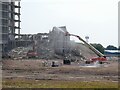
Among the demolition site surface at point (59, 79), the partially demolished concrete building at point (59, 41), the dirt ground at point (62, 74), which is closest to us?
the demolition site surface at point (59, 79)

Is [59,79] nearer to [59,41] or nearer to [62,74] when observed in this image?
[62,74]

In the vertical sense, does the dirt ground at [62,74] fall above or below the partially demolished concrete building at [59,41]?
below

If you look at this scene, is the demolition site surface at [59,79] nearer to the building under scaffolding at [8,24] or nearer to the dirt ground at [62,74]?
the dirt ground at [62,74]

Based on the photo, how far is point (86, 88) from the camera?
2945 cm

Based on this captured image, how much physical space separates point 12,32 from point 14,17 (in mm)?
8636

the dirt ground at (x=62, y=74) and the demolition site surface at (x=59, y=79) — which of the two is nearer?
the demolition site surface at (x=59, y=79)

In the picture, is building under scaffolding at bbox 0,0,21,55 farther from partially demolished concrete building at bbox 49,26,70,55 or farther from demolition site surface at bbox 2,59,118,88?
demolition site surface at bbox 2,59,118,88

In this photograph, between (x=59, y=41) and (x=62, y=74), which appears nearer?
(x=62, y=74)

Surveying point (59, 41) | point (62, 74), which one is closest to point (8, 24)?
point (59, 41)

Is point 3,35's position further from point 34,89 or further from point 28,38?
point 34,89

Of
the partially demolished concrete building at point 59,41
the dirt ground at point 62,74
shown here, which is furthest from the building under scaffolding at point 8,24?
the dirt ground at point 62,74

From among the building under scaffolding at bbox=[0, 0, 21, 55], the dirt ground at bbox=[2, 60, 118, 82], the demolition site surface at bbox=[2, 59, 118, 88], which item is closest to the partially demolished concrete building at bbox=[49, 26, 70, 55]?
the building under scaffolding at bbox=[0, 0, 21, 55]

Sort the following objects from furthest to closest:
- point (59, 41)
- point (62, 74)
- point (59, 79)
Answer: point (59, 41), point (62, 74), point (59, 79)

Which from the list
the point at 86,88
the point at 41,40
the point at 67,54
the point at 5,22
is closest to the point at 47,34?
the point at 41,40
